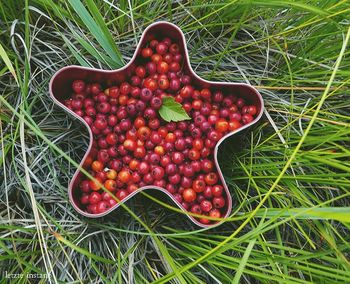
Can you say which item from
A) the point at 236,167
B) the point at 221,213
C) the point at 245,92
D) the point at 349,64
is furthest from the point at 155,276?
the point at 349,64

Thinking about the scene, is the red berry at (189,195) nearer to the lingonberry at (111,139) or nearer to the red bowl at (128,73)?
the red bowl at (128,73)

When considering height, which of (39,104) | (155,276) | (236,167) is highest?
(39,104)

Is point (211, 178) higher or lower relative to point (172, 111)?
lower

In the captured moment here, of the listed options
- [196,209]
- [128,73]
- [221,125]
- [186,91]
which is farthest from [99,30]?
[196,209]

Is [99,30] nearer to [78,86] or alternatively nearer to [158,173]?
[78,86]

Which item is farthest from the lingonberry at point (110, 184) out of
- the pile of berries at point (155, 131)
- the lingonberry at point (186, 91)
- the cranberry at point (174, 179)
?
the lingonberry at point (186, 91)

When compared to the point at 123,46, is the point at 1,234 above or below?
below

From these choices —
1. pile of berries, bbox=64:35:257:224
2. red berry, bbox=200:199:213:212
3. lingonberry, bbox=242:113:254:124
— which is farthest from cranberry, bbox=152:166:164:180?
lingonberry, bbox=242:113:254:124

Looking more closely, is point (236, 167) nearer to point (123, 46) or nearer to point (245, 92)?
point (245, 92)
